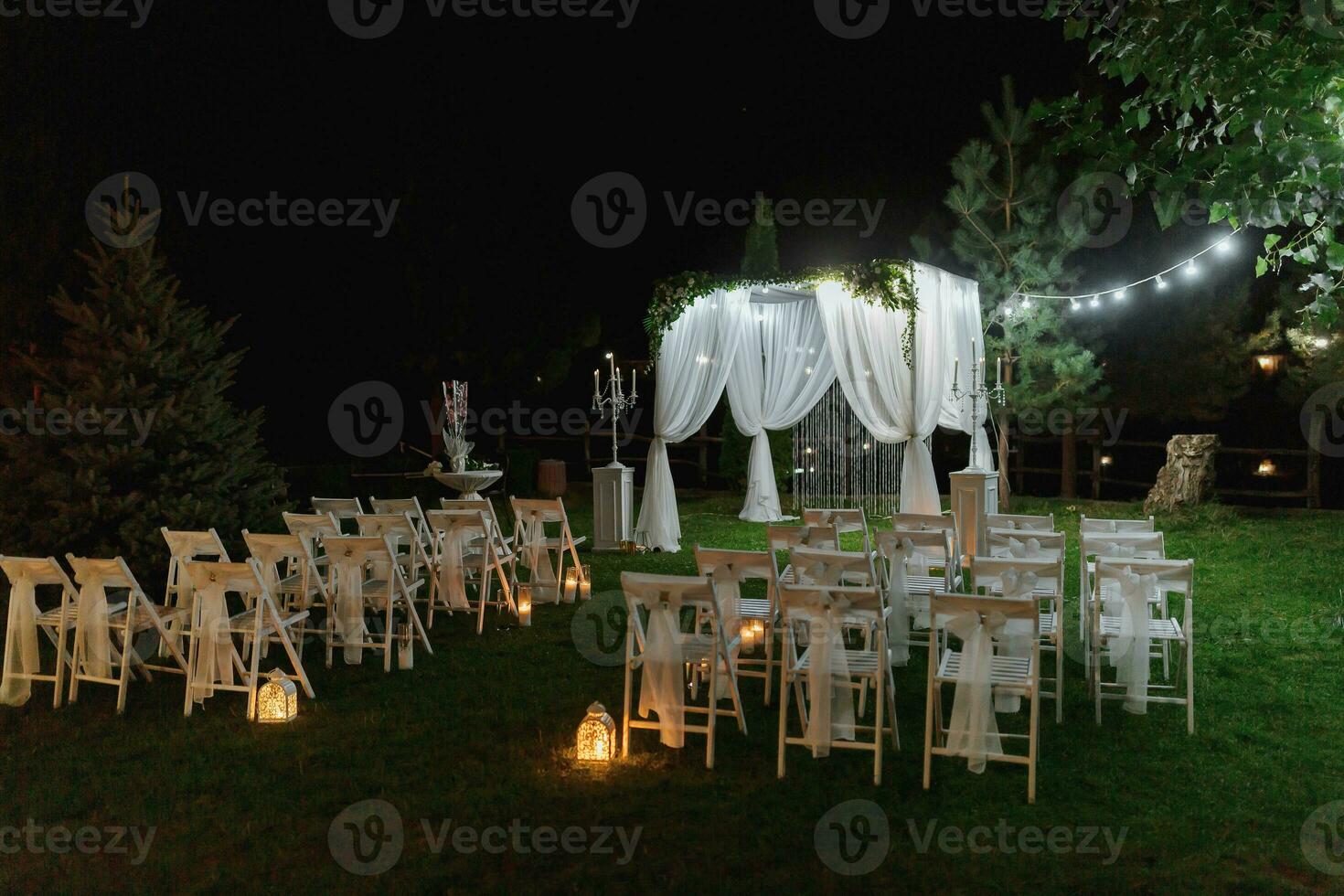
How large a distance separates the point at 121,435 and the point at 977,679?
6.07m

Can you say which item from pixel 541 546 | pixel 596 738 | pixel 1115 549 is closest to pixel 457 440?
pixel 541 546

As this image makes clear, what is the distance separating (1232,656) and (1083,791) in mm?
2573

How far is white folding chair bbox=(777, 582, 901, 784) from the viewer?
155 inches

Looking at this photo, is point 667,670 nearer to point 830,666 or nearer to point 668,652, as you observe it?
point 668,652

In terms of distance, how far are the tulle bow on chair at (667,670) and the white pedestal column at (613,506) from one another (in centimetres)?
578

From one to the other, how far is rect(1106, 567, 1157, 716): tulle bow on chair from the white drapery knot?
1.09 m

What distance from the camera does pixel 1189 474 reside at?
1212 cm

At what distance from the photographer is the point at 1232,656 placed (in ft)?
19.1

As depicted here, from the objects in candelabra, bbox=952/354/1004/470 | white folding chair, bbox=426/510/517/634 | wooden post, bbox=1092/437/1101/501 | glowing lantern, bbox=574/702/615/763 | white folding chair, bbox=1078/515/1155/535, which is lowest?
glowing lantern, bbox=574/702/615/763

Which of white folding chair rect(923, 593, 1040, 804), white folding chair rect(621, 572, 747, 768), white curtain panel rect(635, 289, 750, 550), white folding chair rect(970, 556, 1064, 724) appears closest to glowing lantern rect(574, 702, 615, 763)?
white folding chair rect(621, 572, 747, 768)

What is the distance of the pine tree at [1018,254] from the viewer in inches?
516

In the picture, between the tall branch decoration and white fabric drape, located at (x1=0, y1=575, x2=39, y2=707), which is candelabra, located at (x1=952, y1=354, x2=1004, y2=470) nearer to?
the tall branch decoration

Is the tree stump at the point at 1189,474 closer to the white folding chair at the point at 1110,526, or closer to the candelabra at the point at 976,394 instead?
the candelabra at the point at 976,394

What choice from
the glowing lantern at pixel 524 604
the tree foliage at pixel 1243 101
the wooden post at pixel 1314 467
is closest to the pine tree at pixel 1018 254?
the wooden post at pixel 1314 467
